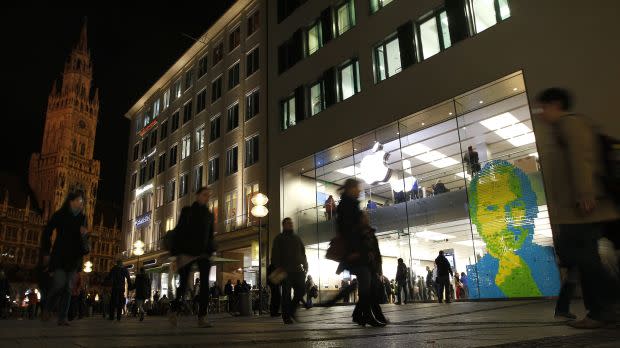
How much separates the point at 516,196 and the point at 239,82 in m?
20.5

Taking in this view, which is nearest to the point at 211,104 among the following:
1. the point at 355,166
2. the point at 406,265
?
the point at 355,166

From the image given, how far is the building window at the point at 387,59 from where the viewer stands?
65.2 feet

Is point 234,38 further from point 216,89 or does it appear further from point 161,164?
point 161,164

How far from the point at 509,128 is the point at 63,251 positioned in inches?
653

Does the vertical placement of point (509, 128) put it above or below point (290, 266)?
above

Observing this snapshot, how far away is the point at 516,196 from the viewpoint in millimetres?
15984

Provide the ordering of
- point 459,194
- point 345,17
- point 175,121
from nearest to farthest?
point 459,194
point 345,17
point 175,121

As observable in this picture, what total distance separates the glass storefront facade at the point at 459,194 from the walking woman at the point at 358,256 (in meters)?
6.61

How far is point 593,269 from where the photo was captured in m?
4.25

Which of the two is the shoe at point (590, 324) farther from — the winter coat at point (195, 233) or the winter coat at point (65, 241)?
the winter coat at point (65, 241)

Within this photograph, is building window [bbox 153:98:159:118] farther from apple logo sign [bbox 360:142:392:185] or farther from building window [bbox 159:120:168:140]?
apple logo sign [bbox 360:142:392:185]

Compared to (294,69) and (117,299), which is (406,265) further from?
(294,69)

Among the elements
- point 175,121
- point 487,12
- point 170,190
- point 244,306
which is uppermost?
point 175,121

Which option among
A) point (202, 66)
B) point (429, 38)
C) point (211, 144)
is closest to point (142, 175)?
point (202, 66)
